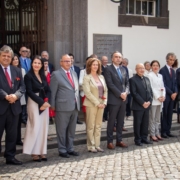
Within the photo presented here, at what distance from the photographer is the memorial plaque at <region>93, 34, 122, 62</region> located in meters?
11.7

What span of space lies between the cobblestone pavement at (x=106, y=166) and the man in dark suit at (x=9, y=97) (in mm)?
349

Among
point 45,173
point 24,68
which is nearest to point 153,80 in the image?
point 24,68

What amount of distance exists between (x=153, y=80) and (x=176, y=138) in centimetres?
147

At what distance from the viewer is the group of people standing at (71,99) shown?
7.09 metres

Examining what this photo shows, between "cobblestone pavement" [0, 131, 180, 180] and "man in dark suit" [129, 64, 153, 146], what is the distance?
0.51 metres

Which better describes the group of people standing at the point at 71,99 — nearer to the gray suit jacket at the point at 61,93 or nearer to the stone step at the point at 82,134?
the gray suit jacket at the point at 61,93

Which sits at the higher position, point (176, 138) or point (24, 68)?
point (24, 68)

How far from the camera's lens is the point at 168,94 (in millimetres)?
9508

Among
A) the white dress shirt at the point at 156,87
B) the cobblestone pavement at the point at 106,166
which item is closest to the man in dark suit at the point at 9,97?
the cobblestone pavement at the point at 106,166

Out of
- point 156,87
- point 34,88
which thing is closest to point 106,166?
point 34,88

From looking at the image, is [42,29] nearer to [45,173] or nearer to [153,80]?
[153,80]

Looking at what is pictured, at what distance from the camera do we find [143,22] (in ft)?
41.8

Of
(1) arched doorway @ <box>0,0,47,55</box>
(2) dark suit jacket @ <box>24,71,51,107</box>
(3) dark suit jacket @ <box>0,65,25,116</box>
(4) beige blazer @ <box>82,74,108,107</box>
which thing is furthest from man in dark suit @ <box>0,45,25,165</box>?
(1) arched doorway @ <box>0,0,47,55</box>

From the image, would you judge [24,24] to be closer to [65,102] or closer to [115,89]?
[115,89]
